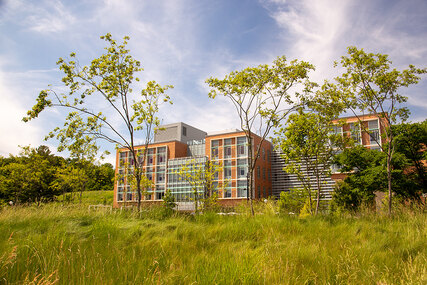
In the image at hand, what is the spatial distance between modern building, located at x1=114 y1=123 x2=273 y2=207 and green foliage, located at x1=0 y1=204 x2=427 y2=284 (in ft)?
154

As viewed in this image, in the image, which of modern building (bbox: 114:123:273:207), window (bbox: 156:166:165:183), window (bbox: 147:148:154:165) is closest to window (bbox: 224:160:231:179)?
modern building (bbox: 114:123:273:207)

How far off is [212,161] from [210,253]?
52181 mm

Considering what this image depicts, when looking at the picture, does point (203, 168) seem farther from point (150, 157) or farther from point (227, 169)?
point (150, 157)

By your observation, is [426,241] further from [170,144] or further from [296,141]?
[170,144]

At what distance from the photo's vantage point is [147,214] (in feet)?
35.3

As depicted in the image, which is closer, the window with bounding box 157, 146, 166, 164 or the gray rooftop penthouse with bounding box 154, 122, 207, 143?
the window with bounding box 157, 146, 166, 164

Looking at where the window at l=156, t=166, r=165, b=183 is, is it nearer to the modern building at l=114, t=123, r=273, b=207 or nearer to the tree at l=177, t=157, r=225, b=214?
the modern building at l=114, t=123, r=273, b=207

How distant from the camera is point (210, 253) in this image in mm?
5164

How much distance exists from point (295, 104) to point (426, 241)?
10.0m

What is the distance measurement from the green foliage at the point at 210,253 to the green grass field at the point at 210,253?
18 mm

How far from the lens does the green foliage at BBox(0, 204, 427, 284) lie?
362cm

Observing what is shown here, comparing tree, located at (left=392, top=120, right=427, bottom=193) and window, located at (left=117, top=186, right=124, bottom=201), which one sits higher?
tree, located at (left=392, top=120, right=427, bottom=193)

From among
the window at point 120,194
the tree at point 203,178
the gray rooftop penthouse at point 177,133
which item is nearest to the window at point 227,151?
the gray rooftop penthouse at point 177,133

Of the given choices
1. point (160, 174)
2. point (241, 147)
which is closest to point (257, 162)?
point (241, 147)
